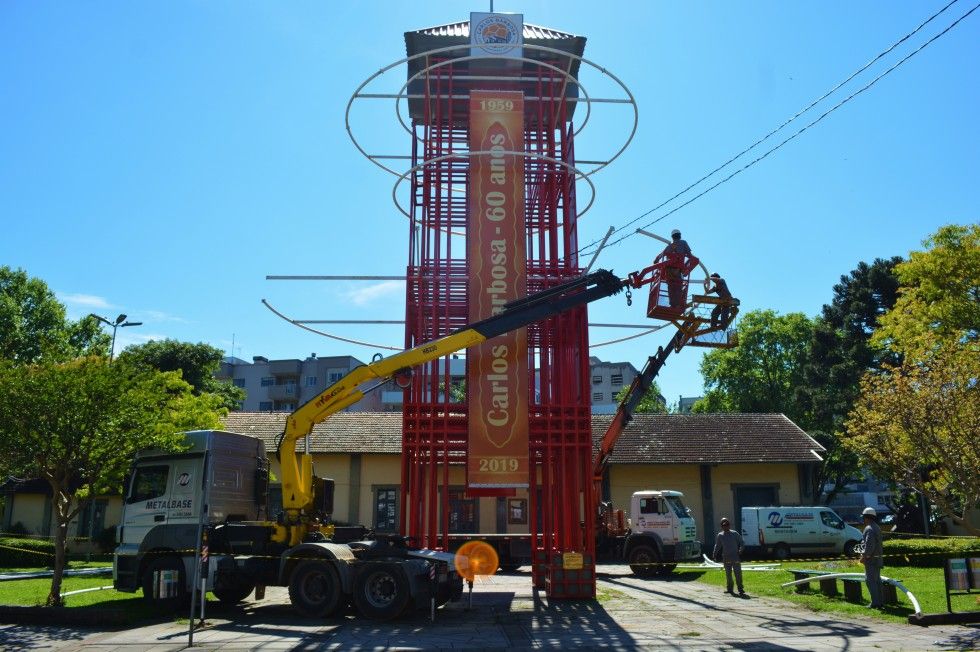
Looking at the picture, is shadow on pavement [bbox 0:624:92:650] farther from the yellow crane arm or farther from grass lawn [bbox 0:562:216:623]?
the yellow crane arm

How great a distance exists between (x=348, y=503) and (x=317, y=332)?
15.5 meters

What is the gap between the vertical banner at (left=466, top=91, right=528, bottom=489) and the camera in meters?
16.0

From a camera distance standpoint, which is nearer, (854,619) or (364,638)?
(364,638)

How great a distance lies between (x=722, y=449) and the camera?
1280 inches

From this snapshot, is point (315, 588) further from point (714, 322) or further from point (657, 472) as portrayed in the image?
point (657, 472)

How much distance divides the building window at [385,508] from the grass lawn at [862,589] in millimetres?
13860

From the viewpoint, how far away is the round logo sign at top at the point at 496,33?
56.0 feet

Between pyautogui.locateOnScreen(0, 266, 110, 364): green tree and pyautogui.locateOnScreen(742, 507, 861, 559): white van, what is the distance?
32.2 metres

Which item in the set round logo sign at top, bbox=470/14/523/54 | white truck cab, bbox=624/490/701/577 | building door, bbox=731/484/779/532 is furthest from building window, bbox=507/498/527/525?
round logo sign at top, bbox=470/14/523/54

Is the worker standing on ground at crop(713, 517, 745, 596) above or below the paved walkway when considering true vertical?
above

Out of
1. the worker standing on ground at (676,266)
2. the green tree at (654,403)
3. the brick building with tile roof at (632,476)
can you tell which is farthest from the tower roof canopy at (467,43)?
the green tree at (654,403)

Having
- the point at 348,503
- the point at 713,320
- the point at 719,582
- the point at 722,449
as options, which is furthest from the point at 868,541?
the point at 348,503

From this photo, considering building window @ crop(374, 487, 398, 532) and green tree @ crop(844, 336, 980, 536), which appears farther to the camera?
building window @ crop(374, 487, 398, 532)

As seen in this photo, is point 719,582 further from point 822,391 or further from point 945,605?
point 822,391
